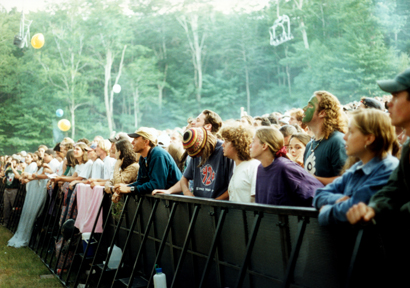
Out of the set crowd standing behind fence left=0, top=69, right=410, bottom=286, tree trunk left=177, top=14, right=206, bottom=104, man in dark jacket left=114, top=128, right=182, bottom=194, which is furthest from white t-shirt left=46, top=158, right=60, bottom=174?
tree trunk left=177, top=14, right=206, bottom=104

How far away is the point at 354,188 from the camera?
231 centimetres

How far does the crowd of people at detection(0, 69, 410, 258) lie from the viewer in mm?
2145

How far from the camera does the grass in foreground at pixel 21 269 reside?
688 centimetres

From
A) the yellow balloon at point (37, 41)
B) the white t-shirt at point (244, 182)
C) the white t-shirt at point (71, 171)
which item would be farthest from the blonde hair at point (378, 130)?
the yellow balloon at point (37, 41)

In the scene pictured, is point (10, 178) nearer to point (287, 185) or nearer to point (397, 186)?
point (287, 185)

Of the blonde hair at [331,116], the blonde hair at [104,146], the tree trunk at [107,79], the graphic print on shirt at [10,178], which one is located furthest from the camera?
the tree trunk at [107,79]

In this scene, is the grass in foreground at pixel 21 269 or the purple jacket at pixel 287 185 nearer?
the purple jacket at pixel 287 185

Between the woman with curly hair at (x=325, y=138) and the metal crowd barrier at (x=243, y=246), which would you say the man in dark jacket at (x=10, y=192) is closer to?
the metal crowd barrier at (x=243, y=246)

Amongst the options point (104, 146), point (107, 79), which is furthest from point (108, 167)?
point (107, 79)

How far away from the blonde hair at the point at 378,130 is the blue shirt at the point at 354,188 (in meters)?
0.05

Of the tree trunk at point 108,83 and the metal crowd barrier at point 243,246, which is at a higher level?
the tree trunk at point 108,83

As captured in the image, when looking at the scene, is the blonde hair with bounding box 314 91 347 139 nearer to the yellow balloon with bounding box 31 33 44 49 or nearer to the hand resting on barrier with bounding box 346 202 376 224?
the hand resting on barrier with bounding box 346 202 376 224

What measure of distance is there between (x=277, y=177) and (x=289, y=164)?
15 cm

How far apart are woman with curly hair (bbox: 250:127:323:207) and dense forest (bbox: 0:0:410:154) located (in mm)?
28586
